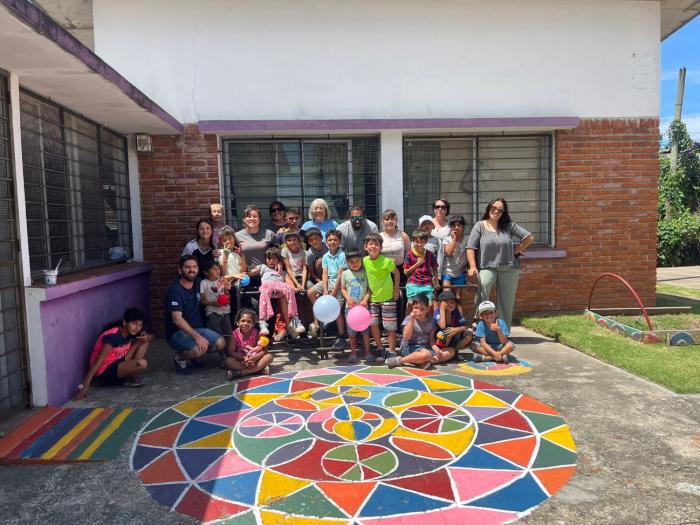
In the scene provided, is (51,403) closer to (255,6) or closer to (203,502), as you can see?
(203,502)

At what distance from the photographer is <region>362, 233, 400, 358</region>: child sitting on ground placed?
218 inches

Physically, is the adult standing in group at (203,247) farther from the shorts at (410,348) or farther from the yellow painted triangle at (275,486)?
the yellow painted triangle at (275,486)

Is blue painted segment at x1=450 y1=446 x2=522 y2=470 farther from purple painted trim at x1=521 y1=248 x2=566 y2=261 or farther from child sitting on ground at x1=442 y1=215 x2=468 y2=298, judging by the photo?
purple painted trim at x1=521 y1=248 x2=566 y2=261

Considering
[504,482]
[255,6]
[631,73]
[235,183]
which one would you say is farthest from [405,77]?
[504,482]

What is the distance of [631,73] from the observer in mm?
7422

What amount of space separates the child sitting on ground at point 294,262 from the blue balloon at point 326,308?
1.93 feet

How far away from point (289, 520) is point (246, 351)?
2.76 meters

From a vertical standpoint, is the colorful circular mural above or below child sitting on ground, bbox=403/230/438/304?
below

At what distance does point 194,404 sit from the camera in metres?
4.36

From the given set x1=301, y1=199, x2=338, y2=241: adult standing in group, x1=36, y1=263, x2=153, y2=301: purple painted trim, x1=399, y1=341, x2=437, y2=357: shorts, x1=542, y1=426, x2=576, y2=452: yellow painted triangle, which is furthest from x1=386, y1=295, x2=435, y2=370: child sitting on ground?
x1=36, y1=263, x2=153, y2=301: purple painted trim

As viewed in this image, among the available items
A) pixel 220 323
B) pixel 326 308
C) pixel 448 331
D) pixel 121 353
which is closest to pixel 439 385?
pixel 448 331

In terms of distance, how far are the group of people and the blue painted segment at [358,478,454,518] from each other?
7.92 ft

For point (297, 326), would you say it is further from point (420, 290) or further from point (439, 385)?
point (439, 385)

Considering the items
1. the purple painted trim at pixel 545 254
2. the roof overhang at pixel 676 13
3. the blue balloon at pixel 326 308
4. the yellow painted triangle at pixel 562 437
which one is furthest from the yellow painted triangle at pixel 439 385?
the roof overhang at pixel 676 13
